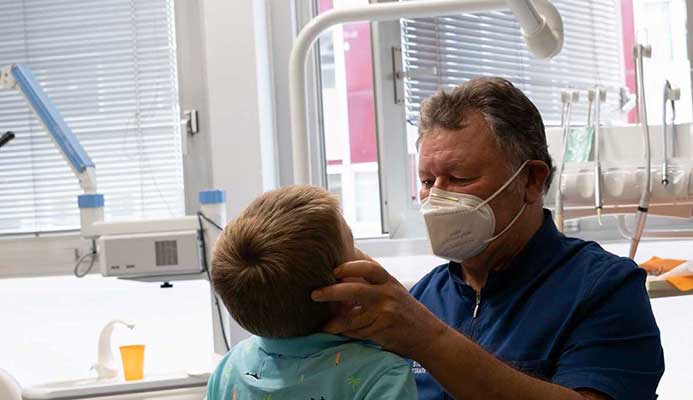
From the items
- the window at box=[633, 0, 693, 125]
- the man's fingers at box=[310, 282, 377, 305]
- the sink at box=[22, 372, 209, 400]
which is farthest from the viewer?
the window at box=[633, 0, 693, 125]

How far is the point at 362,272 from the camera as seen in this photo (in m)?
1.09

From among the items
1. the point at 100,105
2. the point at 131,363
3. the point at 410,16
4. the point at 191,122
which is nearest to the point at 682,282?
the point at 410,16

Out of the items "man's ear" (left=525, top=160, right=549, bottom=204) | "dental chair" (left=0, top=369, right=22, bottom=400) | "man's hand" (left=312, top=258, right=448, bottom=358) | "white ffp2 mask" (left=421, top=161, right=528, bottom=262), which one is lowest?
"dental chair" (left=0, top=369, right=22, bottom=400)

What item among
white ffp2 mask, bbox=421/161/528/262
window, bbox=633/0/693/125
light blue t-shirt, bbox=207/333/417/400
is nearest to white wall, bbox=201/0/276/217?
window, bbox=633/0/693/125

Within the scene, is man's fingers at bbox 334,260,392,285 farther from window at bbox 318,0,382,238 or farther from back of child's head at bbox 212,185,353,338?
window at bbox 318,0,382,238

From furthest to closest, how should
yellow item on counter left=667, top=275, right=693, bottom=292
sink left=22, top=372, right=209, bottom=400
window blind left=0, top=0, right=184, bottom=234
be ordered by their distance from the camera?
1. window blind left=0, top=0, right=184, bottom=234
2. sink left=22, top=372, right=209, bottom=400
3. yellow item on counter left=667, top=275, right=693, bottom=292

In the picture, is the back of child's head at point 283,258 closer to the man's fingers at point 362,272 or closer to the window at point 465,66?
the man's fingers at point 362,272

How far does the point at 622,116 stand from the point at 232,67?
131cm

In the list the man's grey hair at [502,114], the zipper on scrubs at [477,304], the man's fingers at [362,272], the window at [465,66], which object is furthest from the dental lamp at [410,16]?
the window at [465,66]

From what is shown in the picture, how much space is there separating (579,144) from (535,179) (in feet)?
2.63

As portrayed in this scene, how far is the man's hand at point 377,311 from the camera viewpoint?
1083 mm

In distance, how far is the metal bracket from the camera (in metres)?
3.07

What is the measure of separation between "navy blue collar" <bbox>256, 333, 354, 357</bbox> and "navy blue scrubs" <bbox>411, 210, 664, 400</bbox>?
35 cm

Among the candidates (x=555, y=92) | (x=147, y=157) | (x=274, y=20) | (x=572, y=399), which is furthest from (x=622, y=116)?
(x=572, y=399)
